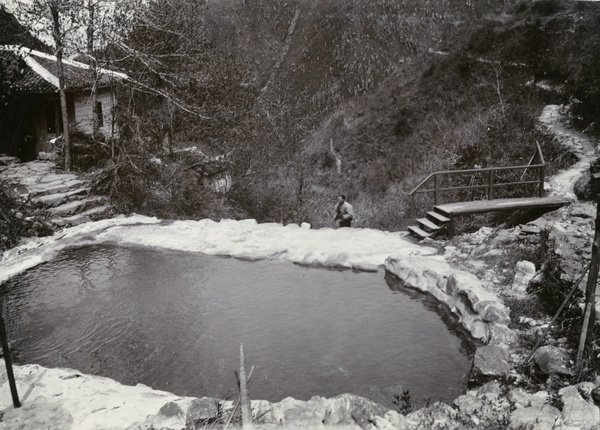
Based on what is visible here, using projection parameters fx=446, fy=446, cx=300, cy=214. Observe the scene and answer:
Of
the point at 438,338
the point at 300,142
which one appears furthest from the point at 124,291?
the point at 300,142

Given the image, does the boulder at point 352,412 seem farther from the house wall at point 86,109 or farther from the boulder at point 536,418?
the house wall at point 86,109

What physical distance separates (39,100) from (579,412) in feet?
67.7

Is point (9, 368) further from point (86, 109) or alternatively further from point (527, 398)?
point (86, 109)

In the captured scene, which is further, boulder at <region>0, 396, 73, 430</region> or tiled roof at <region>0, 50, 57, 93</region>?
tiled roof at <region>0, 50, 57, 93</region>

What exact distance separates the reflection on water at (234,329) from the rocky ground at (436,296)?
45 cm

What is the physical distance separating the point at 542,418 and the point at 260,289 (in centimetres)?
499

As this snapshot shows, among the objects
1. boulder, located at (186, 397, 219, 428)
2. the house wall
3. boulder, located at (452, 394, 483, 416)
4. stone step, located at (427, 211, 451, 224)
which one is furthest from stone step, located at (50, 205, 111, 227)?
boulder, located at (452, 394, 483, 416)

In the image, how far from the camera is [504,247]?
29.3 feet

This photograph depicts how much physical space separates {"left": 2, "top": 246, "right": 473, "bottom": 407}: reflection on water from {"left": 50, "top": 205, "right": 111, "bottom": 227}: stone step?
268 centimetres

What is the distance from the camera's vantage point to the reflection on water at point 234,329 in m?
6.02

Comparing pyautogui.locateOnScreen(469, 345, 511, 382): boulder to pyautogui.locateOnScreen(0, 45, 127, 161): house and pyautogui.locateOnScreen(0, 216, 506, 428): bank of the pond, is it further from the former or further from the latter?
pyautogui.locateOnScreen(0, 45, 127, 161): house

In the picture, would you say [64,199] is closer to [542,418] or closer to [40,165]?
[40,165]

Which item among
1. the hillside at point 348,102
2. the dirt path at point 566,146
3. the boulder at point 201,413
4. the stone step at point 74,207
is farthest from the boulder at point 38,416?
the dirt path at point 566,146

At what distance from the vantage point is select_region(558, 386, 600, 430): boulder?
14.3ft
